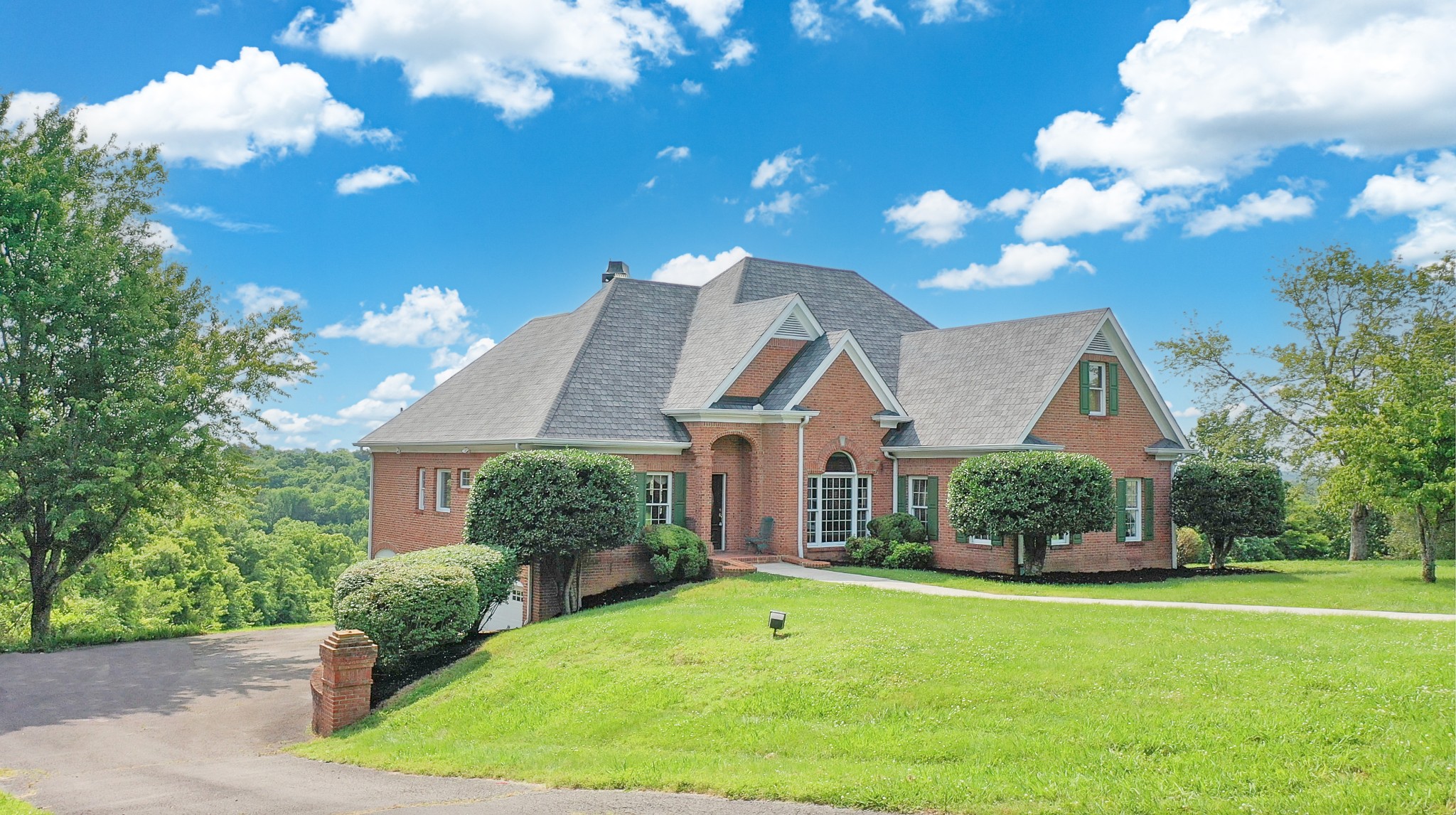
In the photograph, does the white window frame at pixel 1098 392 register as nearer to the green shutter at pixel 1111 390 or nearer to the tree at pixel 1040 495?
the green shutter at pixel 1111 390

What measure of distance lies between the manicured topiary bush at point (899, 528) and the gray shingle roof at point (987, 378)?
2.00m

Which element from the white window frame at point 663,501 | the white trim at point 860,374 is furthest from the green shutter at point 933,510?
the white window frame at point 663,501

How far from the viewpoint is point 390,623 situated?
1566cm

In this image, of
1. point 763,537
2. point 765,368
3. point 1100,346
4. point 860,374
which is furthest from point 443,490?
point 1100,346

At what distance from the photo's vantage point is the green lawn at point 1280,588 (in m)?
18.7

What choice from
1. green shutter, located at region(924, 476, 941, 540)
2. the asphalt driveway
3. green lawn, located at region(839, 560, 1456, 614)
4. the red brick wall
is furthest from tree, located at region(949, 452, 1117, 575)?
the asphalt driveway

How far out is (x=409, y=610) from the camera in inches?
622

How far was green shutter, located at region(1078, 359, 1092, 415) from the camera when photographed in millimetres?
26219

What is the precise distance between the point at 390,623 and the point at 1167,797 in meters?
11.8

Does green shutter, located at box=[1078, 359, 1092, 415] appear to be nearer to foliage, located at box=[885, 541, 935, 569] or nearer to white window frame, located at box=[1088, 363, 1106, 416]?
white window frame, located at box=[1088, 363, 1106, 416]

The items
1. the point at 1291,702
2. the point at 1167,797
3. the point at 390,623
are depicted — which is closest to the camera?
the point at 1167,797

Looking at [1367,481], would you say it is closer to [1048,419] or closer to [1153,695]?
[1048,419]

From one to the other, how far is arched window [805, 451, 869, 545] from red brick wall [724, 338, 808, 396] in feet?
8.73

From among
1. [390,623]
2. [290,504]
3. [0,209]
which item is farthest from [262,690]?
[290,504]
